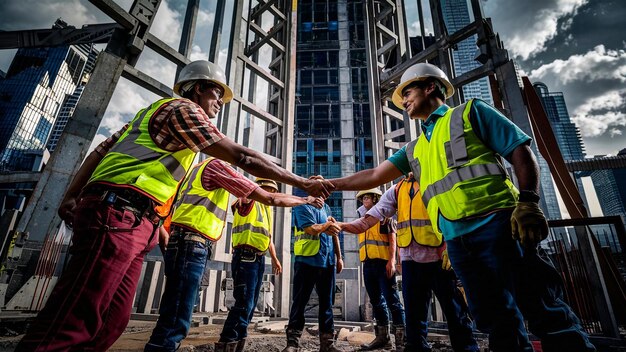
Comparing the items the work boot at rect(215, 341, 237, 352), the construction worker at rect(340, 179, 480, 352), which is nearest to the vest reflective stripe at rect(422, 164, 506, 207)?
the construction worker at rect(340, 179, 480, 352)

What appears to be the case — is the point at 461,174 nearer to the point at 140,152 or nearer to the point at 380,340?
the point at 140,152

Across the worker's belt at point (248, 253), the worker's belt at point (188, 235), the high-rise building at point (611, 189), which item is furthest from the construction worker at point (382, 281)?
the high-rise building at point (611, 189)

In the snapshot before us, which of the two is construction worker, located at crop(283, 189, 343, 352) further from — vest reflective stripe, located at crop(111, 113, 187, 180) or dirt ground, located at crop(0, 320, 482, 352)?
vest reflective stripe, located at crop(111, 113, 187, 180)

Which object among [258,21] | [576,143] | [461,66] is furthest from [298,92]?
[576,143]

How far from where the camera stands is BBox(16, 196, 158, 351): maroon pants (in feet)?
3.94

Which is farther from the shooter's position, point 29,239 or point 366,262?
point 366,262

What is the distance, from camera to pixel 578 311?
4.78 metres

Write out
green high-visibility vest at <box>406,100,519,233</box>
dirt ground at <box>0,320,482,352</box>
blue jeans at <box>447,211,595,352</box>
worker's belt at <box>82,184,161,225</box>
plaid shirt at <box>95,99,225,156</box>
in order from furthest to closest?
dirt ground at <box>0,320,482,352</box>
plaid shirt at <box>95,99,225,156</box>
green high-visibility vest at <box>406,100,519,233</box>
worker's belt at <box>82,184,161,225</box>
blue jeans at <box>447,211,595,352</box>

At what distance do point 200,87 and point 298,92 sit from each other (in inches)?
1200

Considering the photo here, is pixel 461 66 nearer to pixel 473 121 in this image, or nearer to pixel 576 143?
pixel 576 143

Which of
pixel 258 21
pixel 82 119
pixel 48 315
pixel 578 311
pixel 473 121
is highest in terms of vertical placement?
pixel 258 21

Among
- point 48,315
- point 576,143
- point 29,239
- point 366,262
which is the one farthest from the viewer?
point 576,143

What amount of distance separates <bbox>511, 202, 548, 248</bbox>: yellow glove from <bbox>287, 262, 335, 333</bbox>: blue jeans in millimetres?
2918

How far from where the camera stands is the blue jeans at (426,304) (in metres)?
2.74
